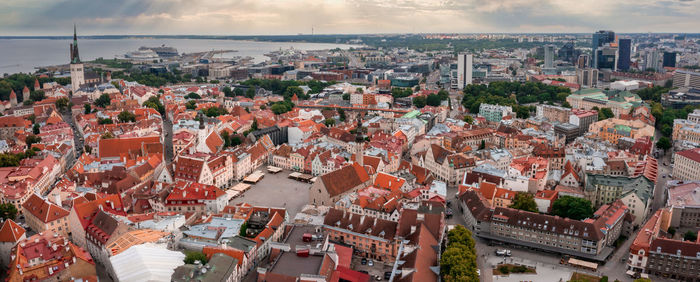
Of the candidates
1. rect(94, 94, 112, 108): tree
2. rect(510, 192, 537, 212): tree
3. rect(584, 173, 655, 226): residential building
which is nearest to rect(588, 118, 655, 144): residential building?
rect(584, 173, 655, 226): residential building

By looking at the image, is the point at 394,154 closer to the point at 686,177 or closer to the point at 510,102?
the point at 686,177

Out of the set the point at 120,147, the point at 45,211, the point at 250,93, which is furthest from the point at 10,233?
the point at 250,93

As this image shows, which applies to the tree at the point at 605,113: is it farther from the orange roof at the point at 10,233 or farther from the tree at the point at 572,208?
the orange roof at the point at 10,233

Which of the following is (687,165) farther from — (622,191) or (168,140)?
(168,140)

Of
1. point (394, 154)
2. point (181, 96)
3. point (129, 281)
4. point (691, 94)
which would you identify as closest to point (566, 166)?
point (394, 154)

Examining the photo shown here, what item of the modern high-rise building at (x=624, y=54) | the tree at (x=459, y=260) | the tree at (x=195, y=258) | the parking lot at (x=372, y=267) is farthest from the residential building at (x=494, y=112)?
the modern high-rise building at (x=624, y=54)

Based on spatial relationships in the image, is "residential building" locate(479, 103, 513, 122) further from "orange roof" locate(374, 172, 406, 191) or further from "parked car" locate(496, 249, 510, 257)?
"parked car" locate(496, 249, 510, 257)
